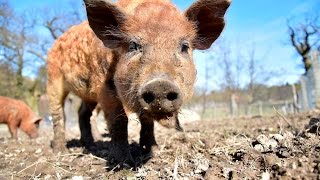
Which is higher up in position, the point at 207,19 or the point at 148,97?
the point at 207,19

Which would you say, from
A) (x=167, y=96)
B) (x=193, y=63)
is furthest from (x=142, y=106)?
(x=193, y=63)

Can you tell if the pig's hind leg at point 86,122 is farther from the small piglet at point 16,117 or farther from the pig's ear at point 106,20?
the small piglet at point 16,117

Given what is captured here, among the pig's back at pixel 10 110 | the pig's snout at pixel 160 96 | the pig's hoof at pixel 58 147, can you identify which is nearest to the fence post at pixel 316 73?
the pig's back at pixel 10 110

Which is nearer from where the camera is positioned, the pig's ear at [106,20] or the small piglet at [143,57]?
the small piglet at [143,57]

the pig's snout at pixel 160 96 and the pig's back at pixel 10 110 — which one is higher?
the pig's back at pixel 10 110

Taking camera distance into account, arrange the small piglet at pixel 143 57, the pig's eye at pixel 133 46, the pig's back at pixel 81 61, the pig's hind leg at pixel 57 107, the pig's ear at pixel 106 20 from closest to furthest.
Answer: the small piglet at pixel 143 57
the pig's eye at pixel 133 46
the pig's ear at pixel 106 20
the pig's back at pixel 81 61
the pig's hind leg at pixel 57 107

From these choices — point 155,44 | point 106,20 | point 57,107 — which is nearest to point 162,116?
point 155,44

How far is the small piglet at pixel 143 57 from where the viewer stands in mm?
3692

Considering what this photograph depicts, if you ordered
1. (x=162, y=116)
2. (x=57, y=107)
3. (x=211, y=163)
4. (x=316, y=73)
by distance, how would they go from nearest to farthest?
(x=162, y=116)
(x=211, y=163)
(x=57, y=107)
(x=316, y=73)

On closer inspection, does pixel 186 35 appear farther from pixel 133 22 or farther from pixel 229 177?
pixel 229 177

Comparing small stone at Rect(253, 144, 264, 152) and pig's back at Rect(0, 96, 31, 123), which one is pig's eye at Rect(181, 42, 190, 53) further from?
pig's back at Rect(0, 96, 31, 123)

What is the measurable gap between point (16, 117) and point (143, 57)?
47.1ft

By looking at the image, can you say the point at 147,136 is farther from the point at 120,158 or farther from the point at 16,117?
the point at 16,117

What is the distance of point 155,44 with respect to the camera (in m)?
4.14
